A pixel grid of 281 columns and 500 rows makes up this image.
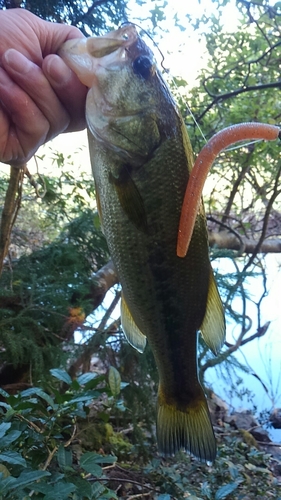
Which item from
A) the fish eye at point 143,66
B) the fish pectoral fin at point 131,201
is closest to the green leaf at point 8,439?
the fish pectoral fin at point 131,201

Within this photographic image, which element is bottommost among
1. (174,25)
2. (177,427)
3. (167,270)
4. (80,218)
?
(177,427)

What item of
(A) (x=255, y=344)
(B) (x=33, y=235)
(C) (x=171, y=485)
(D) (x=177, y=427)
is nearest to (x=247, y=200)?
(A) (x=255, y=344)

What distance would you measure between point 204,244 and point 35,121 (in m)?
Answer: 0.55

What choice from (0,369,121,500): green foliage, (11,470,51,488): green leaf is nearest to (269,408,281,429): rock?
(0,369,121,500): green foliage

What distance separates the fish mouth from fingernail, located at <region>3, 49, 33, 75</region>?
9 centimetres

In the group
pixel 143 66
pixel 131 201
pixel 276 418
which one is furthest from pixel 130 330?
pixel 276 418

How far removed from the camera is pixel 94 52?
3.68 ft

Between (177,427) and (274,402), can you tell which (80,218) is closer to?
(177,427)

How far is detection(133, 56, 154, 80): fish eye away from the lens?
121 centimetres

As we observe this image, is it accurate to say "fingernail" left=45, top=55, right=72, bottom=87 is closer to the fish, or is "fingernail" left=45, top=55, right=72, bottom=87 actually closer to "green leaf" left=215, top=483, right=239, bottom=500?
the fish

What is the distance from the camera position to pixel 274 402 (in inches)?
201

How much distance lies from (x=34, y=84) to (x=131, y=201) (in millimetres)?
371

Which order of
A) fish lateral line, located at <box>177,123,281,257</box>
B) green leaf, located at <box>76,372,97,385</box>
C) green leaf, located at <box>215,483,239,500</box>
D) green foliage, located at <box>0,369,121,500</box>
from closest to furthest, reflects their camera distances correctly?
fish lateral line, located at <box>177,123,281,257</box>, green foliage, located at <box>0,369,121,500</box>, green leaf, located at <box>76,372,97,385</box>, green leaf, located at <box>215,483,239,500</box>

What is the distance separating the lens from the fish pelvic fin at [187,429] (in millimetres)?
1287
